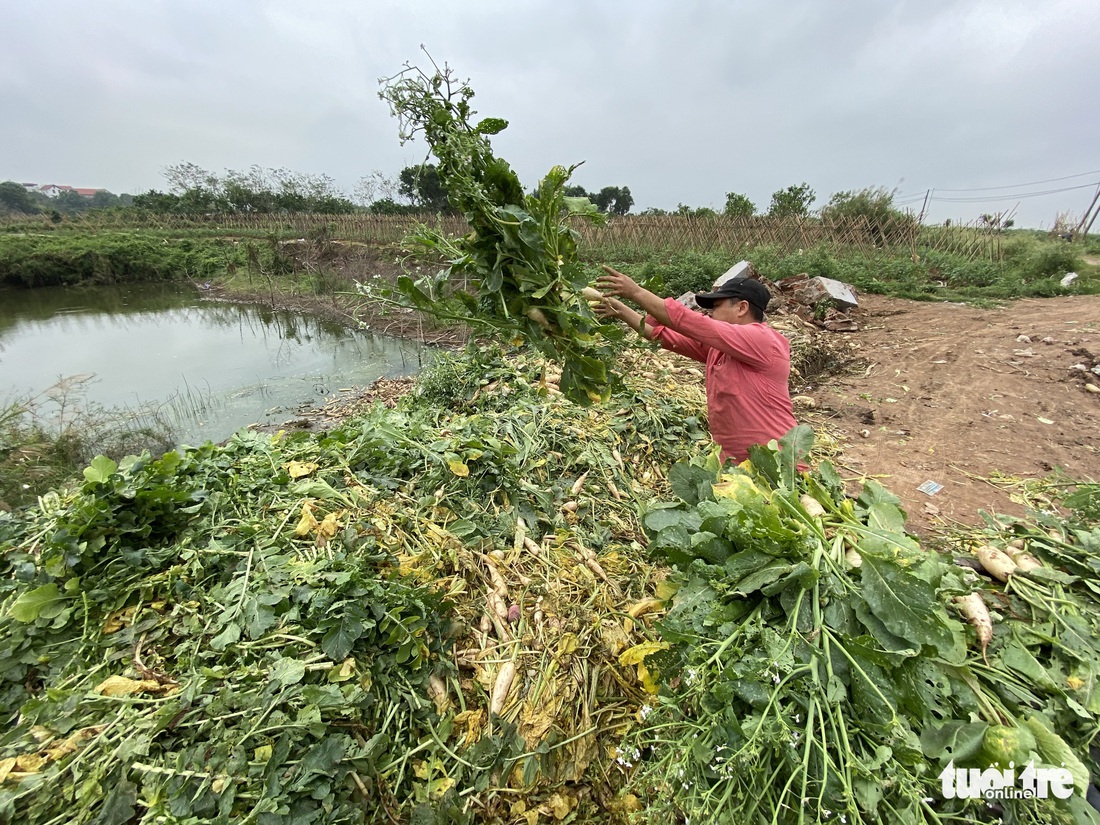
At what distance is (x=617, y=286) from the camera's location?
2191 millimetres

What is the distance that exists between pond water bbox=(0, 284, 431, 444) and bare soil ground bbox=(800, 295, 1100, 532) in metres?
7.70

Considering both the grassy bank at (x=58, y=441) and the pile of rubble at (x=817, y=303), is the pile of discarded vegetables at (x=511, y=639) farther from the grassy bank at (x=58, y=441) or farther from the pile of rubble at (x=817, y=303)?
the pile of rubble at (x=817, y=303)

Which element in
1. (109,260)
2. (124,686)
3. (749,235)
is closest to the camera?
(124,686)

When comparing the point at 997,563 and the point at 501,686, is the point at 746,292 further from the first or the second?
the point at 501,686

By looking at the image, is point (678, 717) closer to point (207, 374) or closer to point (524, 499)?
point (524, 499)

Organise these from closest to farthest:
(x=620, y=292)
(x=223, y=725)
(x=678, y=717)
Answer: (x=678, y=717), (x=223, y=725), (x=620, y=292)

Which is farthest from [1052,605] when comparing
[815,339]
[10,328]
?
[10,328]

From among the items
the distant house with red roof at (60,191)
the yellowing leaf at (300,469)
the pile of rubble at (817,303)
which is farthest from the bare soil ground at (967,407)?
the distant house with red roof at (60,191)

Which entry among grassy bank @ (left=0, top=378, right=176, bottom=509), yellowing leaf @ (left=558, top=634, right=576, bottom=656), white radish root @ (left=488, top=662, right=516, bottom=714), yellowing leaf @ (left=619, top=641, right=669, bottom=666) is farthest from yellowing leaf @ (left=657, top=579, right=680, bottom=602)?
grassy bank @ (left=0, top=378, right=176, bottom=509)

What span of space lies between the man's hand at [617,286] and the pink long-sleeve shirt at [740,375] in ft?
0.57

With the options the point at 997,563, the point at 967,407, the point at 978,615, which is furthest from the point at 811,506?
the point at 967,407

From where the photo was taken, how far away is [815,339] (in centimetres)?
725

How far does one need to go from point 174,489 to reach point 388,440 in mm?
960

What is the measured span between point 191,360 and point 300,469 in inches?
441
